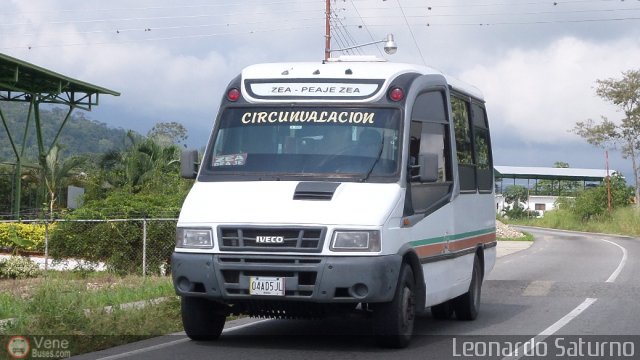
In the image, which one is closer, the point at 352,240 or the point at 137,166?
the point at 352,240

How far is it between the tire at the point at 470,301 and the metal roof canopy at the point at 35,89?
2387 cm

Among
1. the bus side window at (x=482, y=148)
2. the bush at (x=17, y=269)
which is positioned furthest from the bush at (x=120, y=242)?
the bus side window at (x=482, y=148)

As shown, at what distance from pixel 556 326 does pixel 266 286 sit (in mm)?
4685

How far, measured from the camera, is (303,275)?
908cm

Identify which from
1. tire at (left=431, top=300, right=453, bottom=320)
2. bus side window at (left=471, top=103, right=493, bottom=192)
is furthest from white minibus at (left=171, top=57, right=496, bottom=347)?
bus side window at (left=471, top=103, right=493, bottom=192)

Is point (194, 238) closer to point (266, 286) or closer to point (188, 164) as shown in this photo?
point (266, 286)

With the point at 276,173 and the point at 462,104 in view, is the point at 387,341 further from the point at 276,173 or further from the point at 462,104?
the point at 462,104

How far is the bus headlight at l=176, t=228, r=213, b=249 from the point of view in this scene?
30.7 feet

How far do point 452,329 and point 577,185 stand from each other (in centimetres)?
12628

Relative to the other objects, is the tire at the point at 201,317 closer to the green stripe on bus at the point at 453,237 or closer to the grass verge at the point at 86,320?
the grass verge at the point at 86,320

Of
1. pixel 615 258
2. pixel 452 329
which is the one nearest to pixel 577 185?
pixel 615 258

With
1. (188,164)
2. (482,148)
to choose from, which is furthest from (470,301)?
(188,164)

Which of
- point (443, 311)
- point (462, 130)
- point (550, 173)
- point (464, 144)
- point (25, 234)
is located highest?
point (550, 173)

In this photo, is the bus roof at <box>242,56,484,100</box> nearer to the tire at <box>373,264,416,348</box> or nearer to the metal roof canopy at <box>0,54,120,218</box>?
the tire at <box>373,264,416,348</box>
